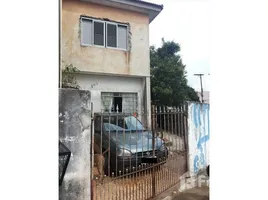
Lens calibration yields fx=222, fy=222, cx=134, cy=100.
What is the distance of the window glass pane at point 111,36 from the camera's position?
25.8 ft

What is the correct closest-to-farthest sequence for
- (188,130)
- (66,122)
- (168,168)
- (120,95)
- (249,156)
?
(249,156) → (66,122) → (168,168) → (188,130) → (120,95)

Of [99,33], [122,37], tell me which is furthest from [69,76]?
[122,37]

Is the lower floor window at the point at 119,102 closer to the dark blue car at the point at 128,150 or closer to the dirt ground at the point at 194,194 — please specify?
the dark blue car at the point at 128,150

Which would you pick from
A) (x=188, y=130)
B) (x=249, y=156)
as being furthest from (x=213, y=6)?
(x=188, y=130)

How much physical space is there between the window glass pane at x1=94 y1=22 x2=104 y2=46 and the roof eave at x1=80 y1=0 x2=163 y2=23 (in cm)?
71

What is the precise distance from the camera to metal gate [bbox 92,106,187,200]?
304 cm

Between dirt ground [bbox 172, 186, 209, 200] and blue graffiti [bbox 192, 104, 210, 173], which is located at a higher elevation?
blue graffiti [bbox 192, 104, 210, 173]

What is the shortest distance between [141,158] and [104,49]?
4.92 metres

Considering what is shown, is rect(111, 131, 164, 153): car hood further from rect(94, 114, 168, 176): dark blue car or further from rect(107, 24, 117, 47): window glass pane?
rect(107, 24, 117, 47): window glass pane

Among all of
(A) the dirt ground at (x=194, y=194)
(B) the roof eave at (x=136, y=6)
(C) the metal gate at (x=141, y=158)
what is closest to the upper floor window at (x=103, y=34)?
(B) the roof eave at (x=136, y=6)

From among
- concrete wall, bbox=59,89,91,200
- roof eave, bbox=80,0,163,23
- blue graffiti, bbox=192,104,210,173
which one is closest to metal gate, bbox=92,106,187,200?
concrete wall, bbox=59,89,91,200
